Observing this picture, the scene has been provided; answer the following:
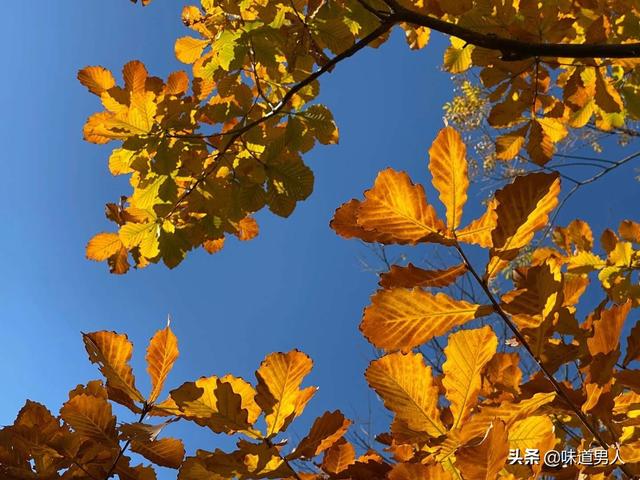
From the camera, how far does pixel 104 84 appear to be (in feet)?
4.27

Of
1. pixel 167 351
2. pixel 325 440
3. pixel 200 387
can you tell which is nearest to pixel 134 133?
pixel 167 351

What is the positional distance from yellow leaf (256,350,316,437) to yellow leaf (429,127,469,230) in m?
0.33

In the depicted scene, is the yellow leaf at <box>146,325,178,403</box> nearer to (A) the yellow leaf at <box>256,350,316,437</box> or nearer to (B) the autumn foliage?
(B) the autumn foliage

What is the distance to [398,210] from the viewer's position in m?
0.52

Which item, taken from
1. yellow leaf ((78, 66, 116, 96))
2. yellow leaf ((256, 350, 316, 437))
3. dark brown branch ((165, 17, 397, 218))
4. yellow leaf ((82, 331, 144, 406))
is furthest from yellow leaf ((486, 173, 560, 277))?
yellow leaf ((78, 66, 116, 96))

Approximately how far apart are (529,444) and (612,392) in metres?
0.12

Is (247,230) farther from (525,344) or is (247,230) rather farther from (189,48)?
(525,344)

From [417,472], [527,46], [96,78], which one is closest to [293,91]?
[527,46]

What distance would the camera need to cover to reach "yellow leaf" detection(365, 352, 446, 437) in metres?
0.57

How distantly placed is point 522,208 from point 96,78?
1.20m

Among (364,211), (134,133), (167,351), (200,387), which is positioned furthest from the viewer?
(134,133)

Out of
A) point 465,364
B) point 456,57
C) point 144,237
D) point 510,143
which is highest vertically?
point 456,57

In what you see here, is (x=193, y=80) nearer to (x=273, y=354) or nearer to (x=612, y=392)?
(x=273, y=354)

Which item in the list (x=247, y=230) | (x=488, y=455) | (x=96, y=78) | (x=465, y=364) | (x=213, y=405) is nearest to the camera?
(x=488, y=455)
